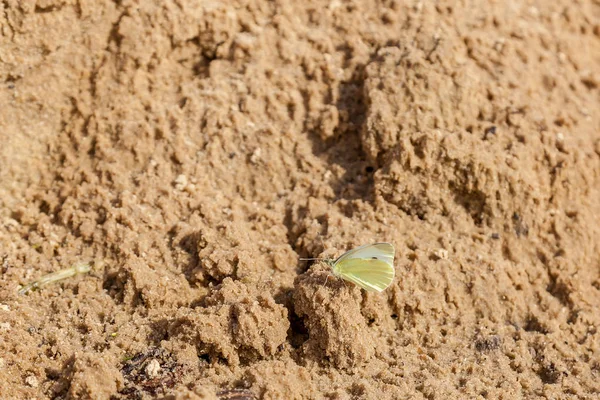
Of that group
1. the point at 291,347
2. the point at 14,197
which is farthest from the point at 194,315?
the point at 14,197

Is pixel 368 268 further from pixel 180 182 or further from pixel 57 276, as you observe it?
pixel 57 276

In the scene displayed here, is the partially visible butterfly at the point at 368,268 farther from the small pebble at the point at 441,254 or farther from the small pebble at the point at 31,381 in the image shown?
the small pebble at the point at 31,381

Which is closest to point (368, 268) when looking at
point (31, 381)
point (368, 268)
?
point (368, 268)

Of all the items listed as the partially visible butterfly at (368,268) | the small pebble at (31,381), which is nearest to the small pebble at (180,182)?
the partially visible butterfly at (368,268)

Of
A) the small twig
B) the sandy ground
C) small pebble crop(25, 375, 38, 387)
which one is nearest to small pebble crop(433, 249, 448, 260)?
the sandy ground

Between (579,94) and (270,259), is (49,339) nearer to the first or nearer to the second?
(270,259)

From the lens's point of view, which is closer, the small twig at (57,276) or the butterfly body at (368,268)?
the butterfly body at (368,268)

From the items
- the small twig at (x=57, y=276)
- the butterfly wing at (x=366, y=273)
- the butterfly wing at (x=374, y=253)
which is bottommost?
the small twig at (x=57, y=276)
